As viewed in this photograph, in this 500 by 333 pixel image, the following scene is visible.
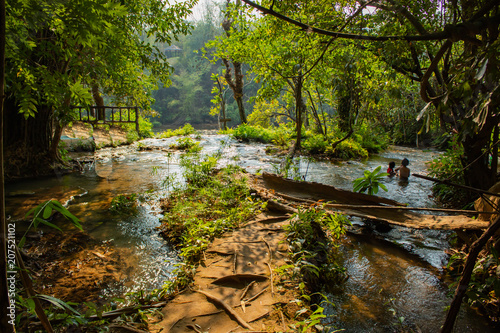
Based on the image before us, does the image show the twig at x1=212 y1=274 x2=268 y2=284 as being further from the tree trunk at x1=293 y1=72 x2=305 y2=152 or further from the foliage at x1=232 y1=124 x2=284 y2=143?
the foliage at x1=232 y1=124 x2=284 y2=143

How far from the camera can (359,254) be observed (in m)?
4.23

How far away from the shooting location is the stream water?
2979 mm

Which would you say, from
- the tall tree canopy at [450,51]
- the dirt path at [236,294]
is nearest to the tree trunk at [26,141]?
the dirt path at [236,294]

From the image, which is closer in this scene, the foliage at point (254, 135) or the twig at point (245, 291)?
the twig at point (245, 291)

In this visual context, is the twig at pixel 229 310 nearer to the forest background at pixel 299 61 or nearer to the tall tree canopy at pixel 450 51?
the forest background at pixel 299 61

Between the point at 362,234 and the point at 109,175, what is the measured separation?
307 inches

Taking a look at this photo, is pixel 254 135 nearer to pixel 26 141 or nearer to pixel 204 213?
pixel 26 141

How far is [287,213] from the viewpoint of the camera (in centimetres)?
501

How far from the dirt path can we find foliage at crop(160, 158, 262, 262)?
11.8 inches

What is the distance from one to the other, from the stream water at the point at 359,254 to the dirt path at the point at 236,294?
649mm

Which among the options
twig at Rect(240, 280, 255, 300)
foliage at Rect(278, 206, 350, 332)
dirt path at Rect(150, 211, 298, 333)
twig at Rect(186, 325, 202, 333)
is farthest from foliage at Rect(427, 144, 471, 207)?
twig at Rect(186, 325, 202, 333)

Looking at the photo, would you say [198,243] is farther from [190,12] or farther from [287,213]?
[190,12]

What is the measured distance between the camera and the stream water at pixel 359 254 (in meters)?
2.98

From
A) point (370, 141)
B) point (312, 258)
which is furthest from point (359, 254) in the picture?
point (370, 141)
